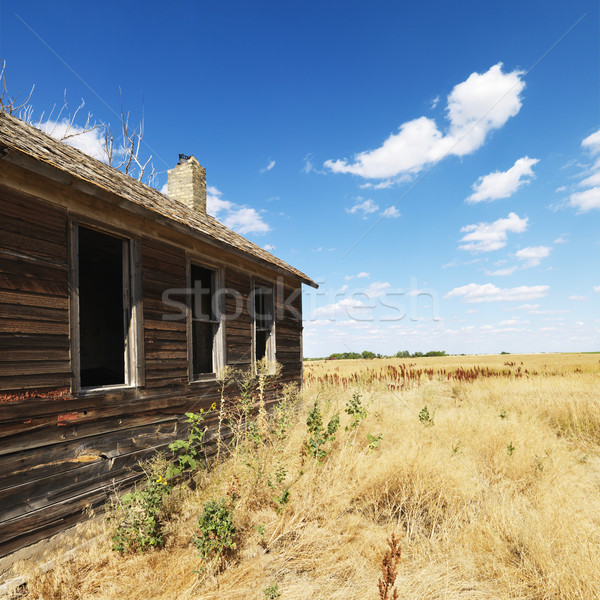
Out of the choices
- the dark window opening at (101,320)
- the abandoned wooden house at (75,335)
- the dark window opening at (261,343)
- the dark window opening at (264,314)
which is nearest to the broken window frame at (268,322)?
the dark window opening at (264,314)

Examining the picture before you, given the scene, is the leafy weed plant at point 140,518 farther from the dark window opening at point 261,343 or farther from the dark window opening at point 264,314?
the dark window opening at point 261,343

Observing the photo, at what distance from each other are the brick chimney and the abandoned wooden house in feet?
10.1

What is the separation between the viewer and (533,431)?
7430 mm

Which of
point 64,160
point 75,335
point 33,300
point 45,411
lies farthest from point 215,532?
point 64,160

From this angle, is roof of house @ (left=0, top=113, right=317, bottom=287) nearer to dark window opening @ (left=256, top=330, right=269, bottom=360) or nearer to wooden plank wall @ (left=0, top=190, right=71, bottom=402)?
wooden plank wall @ (left=0, top=190, right=71, bottom=402)

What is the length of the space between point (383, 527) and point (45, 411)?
151 inches

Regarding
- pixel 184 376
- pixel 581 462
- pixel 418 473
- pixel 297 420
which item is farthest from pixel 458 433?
pixel 184 376

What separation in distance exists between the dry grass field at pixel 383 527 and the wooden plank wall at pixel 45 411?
0.52m

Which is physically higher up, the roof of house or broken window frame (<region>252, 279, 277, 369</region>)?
the roof of house

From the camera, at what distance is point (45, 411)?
388cm

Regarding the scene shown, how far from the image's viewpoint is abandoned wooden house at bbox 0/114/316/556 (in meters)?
3.68

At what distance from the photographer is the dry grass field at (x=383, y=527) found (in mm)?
3383

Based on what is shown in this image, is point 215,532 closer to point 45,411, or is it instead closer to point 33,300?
point 45,411

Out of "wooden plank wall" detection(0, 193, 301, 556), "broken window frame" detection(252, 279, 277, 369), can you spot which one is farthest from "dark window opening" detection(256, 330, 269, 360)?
"wooden plank wall" detection(0, 193, 301, 556)
